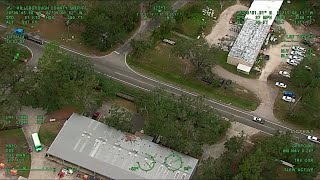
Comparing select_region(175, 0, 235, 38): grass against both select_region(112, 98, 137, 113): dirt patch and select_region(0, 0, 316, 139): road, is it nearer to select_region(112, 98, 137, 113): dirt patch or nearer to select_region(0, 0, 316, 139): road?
select_region(0, 0, 316, 139): road

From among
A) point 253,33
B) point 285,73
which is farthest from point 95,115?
point 285,73

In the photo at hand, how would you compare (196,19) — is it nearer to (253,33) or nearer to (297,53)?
(253,33)

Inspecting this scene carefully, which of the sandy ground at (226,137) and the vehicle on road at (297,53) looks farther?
the vehicle on road at (297,53)

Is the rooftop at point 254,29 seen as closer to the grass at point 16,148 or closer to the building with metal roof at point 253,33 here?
the building with metal roof at point 253,33

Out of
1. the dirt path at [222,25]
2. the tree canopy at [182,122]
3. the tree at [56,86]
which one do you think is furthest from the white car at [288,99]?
the tree at [56,86]

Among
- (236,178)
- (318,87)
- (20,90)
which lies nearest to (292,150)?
(236,178)

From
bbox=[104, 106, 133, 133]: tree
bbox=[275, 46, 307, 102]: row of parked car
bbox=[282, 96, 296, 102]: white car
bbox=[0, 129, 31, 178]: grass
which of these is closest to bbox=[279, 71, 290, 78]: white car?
bbox=[275, 46, 307, 102]: row of parked car

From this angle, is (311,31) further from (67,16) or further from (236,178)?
(67,16)
